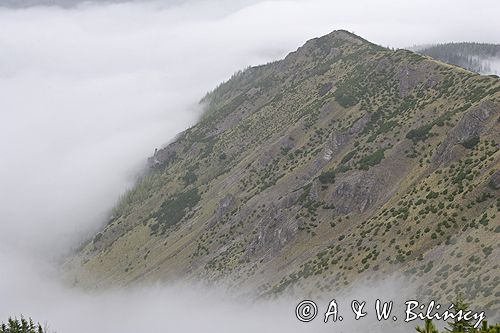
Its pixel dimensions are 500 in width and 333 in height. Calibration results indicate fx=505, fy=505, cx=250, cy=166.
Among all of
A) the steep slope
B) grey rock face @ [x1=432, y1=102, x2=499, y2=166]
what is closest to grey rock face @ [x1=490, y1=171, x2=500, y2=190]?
the steep slope

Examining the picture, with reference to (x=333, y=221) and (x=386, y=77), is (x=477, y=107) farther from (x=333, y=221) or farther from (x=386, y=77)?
(x=386, y=77)

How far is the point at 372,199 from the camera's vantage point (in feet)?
374

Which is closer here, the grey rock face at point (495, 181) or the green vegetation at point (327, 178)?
the grey rock face at point (495, 181)

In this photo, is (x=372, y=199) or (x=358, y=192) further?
(x=358, y=192)

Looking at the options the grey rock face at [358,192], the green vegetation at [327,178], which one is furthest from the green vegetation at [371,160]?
the green vegetation at [327,178]

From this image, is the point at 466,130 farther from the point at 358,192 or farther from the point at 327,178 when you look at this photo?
the point at 327,178

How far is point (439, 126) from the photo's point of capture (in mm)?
116000

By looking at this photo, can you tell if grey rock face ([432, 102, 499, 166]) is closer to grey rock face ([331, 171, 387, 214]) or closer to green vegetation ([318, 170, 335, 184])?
grey rock face ([331, 171, 387, 214])

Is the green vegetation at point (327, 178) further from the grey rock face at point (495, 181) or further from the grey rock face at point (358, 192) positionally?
the grey rock face at point (495, 181)

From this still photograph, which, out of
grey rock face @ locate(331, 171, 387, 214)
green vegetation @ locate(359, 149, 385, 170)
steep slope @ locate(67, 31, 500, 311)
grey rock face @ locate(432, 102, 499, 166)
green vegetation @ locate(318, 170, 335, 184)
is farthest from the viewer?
green vegetation @ locate(318, 170, 335, 184)

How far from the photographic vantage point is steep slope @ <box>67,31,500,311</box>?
76875 mm

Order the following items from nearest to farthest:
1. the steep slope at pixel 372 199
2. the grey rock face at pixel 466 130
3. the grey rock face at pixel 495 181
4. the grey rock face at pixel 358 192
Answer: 1. the steep slope at pixel 372 199
2. the grey rock face at pixel 495 181
3. the grey rock face at pixel 466 130
4. the grey rock face at pixel 358 192

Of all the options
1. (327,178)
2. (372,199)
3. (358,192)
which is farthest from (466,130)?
(327,178)

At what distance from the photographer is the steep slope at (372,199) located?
7688cm
